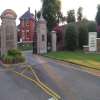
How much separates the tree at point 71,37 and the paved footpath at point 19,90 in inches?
862

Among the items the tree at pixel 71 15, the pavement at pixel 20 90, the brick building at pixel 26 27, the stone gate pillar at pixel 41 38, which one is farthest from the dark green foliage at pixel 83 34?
the brick building at pixel 26 27

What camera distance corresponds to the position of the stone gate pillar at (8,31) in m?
30.2

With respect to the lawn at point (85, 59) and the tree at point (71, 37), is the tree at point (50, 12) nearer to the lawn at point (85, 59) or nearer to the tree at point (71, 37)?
the tree at point (71, 37)

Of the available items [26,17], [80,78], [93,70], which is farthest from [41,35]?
[26,17]

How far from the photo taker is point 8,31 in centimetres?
3059

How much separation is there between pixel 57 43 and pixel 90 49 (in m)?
7.01

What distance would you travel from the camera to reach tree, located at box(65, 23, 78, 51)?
130 ft

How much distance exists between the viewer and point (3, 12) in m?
30.3

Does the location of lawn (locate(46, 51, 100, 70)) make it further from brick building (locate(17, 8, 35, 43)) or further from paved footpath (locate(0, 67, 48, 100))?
brick building (locate(17, 8, 35, 43))

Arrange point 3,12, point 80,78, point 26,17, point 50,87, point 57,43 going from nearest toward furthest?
point 50,87
point 80,78
point 3,12
point 57,43
point 26,17

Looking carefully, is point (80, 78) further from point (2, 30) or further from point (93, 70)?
point (2, 30)

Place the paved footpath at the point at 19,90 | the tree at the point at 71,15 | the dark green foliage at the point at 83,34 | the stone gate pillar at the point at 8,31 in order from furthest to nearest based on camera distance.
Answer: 1. the tree at the point at 71,15
2. the dark green foliage at the point at 83,34
3. the stone gate pillar at the point at 8,31
4. the paved footpath at the point at 19,90

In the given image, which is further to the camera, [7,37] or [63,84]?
[7,37]

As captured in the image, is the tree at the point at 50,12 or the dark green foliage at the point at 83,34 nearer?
the dark green foliage at the point at 83,34
